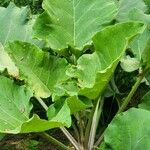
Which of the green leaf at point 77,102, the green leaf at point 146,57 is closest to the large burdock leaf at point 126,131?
the green leaf at point 77,102

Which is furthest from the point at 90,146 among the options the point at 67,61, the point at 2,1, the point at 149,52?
the point at 2,1

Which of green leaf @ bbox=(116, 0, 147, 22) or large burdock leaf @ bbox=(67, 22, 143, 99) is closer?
large burdock leaf @ bbox=(67, 22, 143, 99)

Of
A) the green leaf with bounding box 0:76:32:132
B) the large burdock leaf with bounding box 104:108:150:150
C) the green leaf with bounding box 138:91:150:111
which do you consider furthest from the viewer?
the green leaf with bounding box 138:91:150:111

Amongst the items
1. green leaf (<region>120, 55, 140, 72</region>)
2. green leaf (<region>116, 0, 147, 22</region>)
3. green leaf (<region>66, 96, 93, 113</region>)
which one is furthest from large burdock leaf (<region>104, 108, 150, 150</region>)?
green leaf (<region>116, 0, 147, 22</region>)

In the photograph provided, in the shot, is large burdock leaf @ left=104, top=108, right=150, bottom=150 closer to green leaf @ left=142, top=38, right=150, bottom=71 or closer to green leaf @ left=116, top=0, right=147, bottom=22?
green leaf @ left=142, top=38, right=150, bottom=71

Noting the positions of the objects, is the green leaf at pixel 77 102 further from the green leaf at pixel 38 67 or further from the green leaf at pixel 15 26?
the green leaf at pixel 15 26

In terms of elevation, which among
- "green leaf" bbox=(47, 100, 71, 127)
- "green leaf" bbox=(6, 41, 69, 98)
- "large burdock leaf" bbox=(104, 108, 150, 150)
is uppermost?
"green leaf" bbox=(47, 100, 71, 127)

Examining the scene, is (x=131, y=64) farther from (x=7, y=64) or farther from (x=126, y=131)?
(x=7, y=64)
